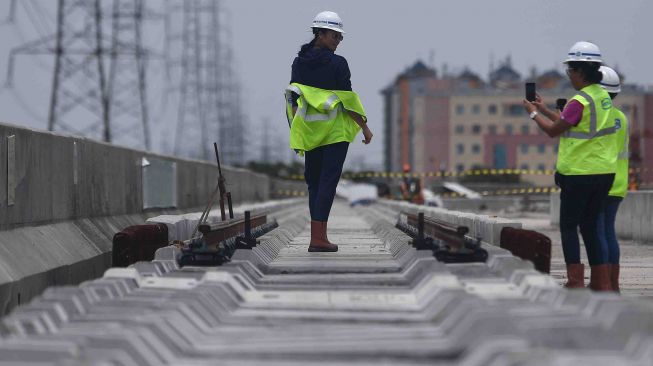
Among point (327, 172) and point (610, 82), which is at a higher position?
point (610, 82)

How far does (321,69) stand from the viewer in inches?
440

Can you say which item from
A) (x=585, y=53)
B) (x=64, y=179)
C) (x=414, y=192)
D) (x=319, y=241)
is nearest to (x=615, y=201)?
(x=585, y=53)

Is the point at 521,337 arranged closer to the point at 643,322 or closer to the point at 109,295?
the point at 643,322

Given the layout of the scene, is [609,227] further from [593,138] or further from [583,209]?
[593,138]

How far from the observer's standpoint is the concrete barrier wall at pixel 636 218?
69.3 ft

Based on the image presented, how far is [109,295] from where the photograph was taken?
6465 mm

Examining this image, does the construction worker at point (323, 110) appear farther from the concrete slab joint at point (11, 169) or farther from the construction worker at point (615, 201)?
the concrete slab joint at point (11, 169)

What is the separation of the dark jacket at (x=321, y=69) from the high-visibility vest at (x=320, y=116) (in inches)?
2.2

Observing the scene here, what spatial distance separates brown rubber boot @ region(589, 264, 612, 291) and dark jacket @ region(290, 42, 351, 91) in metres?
2.93

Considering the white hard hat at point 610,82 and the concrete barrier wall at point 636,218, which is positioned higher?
the white hard hat at point 610,82

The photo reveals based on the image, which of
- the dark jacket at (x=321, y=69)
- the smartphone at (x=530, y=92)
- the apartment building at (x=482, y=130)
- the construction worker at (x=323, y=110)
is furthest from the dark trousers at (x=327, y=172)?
the apartment building at (x=482, y=130)

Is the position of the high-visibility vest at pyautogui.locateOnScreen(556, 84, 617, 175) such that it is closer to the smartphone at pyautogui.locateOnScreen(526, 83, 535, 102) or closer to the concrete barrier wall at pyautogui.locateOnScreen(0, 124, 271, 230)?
the smartphone at pyautogui.locateOnScreen(526, 83, 535, 102)

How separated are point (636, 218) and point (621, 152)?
42.1 ft

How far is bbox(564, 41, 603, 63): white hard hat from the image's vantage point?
9234 mm
